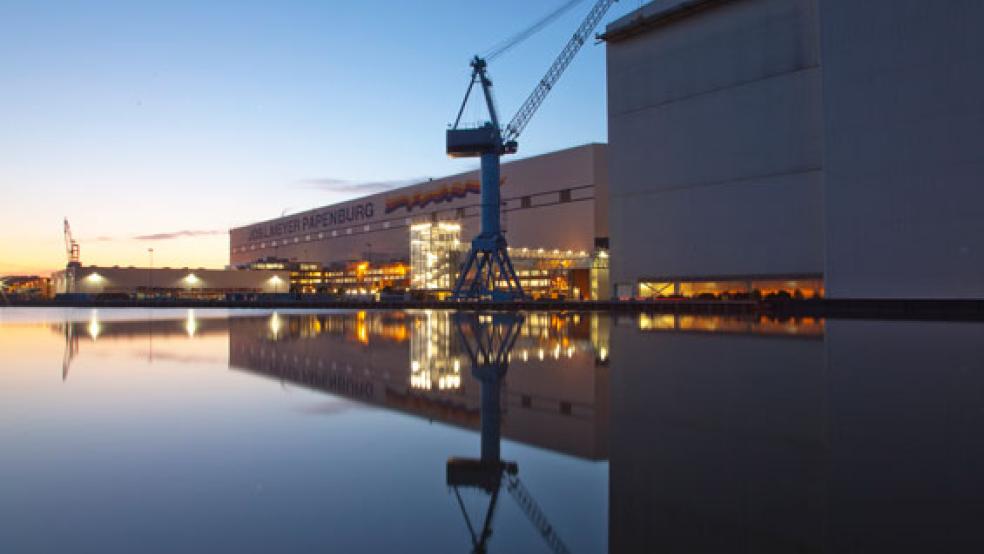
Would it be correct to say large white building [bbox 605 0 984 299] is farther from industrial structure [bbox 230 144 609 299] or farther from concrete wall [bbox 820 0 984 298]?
industrial structure [bbox 230 144 609 299]

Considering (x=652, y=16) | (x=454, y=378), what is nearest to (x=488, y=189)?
(x=652, y=16)

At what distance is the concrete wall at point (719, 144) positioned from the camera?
4469cm

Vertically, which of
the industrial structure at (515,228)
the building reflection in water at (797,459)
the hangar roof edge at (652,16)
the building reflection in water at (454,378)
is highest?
the hangar roof edge at (652,16)

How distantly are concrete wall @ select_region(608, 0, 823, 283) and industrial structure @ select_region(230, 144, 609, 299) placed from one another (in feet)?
39.5

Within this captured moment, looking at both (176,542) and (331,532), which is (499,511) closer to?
(331,532)

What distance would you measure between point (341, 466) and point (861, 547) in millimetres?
3470

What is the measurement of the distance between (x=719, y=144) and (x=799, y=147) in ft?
18.1

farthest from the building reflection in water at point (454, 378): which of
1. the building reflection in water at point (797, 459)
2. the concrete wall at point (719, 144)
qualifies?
the concrete wall at point (719, 144)

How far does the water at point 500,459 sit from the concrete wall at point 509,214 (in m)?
57.0

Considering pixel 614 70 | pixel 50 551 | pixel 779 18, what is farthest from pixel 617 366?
pixel 614 70

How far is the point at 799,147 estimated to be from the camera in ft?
147

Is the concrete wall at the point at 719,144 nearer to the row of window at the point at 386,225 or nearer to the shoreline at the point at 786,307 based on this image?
the shoreline at the point at 786,307

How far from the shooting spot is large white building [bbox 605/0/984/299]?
37281 millimetres

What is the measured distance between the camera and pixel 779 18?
150ft
